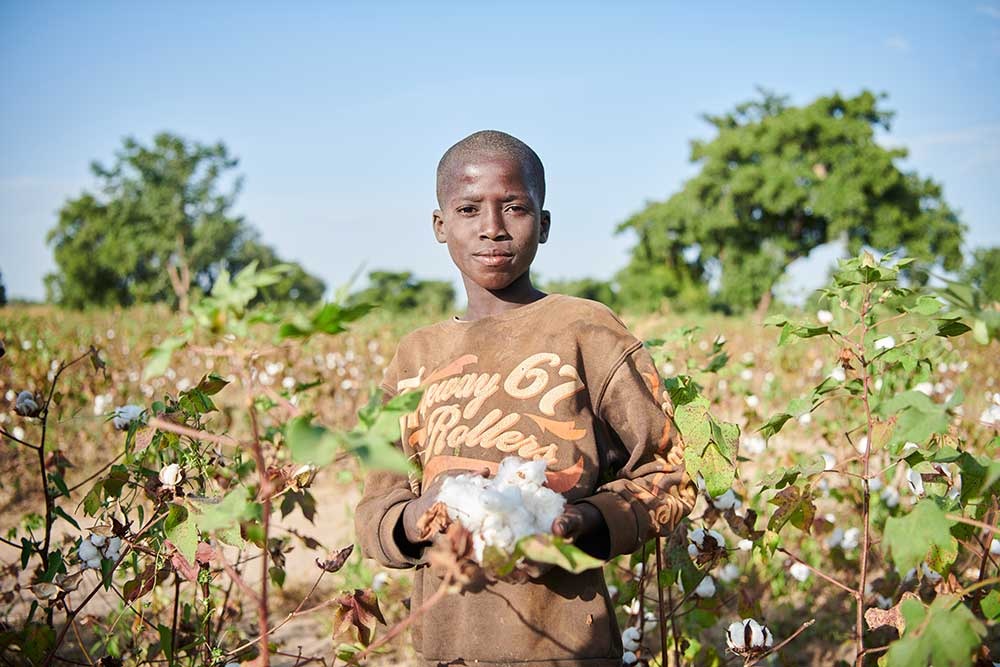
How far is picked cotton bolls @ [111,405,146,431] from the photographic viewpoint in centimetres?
176

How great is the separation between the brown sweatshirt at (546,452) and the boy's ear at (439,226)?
22 centimetres

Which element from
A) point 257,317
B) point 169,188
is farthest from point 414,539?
point 169,188

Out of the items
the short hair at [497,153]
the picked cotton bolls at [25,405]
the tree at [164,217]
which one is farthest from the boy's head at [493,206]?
the tree at [164,217]

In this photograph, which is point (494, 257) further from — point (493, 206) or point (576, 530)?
point (576, 530)

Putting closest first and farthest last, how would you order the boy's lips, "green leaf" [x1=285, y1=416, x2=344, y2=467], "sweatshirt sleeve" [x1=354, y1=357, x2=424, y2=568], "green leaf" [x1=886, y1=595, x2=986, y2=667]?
"green leaf" [x1=285, y1=416, x2=344, y2=467] → "green leaf" [x1=886, y1=595, x2=986, y2=667] → "sweatshirt sleeve" [x1=354, y1=357, x2=424, y2=568] → the boy's lips

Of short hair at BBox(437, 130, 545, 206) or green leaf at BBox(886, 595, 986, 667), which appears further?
short hair at BBox(437, 130, 545, 206)

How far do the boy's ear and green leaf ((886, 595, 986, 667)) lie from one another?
106cm

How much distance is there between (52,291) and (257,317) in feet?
187

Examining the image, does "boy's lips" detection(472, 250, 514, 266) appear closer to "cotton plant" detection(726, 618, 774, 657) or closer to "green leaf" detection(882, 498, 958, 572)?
"green leaf" detection(882, 498, 958, 572)

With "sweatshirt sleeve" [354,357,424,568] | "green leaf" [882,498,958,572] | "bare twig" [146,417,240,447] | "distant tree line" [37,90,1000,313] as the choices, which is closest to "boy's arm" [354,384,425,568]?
"sweatshirt sleeve" [354,357,424,568]

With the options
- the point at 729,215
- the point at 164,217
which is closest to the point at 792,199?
the point at 729,215

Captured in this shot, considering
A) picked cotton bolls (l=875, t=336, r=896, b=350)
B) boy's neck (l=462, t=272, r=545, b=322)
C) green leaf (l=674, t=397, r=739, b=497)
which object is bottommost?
green leaf (l=674, t=397, r=739, b=497)

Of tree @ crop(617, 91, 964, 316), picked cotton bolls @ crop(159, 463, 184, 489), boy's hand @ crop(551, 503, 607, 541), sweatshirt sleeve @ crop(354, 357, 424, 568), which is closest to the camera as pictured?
boy's hand @ crop(551, 503, 607, 541)

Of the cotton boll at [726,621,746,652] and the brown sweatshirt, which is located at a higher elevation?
the brown sweatshirt
